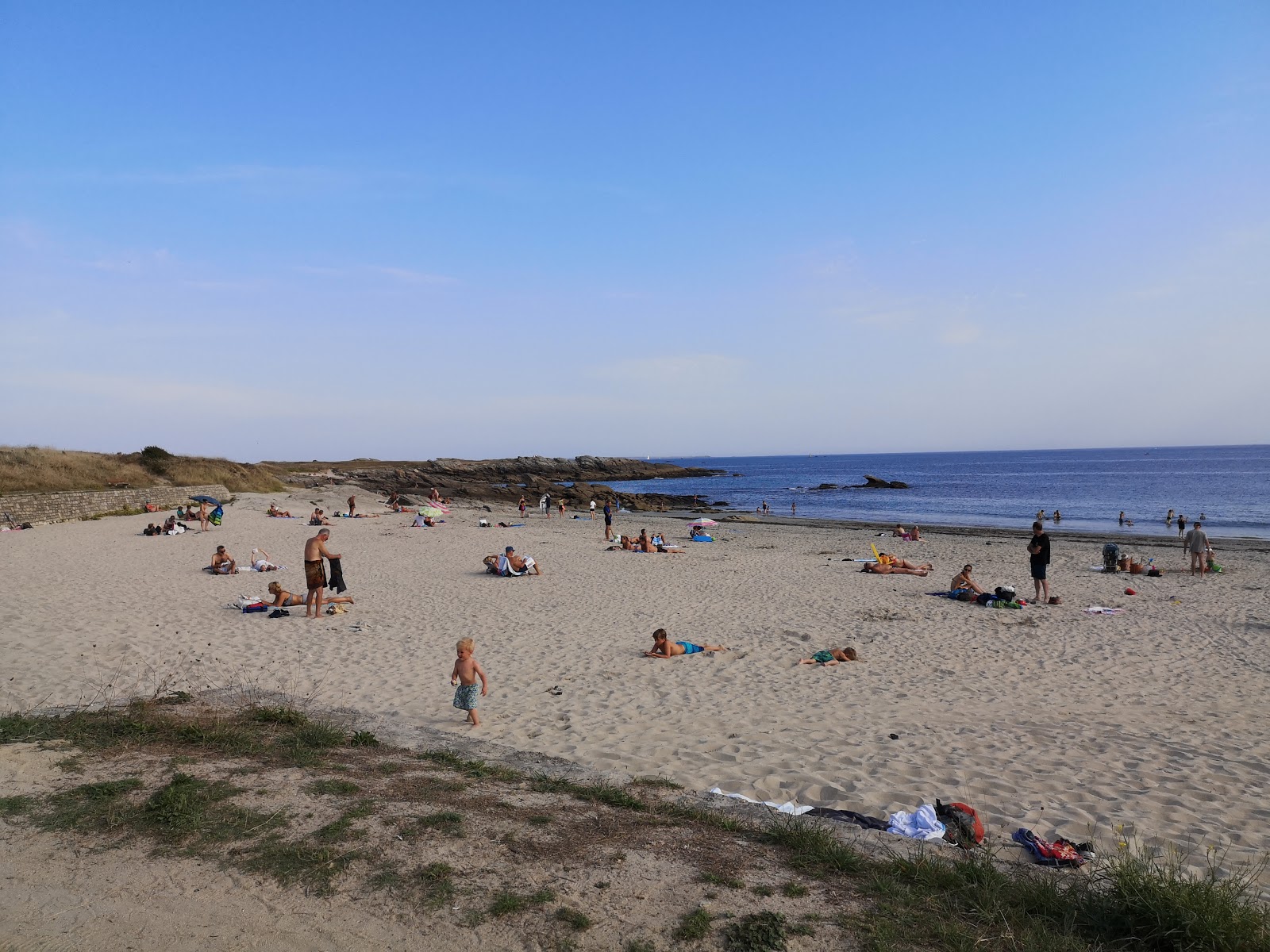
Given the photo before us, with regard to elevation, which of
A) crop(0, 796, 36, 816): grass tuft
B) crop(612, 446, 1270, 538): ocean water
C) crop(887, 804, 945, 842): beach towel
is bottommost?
crop(612, 446, 1270, 538): ocean water

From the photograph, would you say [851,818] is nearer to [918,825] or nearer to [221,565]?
[918,825]

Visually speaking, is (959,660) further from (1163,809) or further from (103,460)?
(103,460)

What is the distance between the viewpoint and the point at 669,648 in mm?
10750

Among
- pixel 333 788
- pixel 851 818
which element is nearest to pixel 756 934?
pixel 851 818

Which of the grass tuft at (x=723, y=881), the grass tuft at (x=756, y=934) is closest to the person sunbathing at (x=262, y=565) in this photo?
the grass tuft at (x=723, y=881)

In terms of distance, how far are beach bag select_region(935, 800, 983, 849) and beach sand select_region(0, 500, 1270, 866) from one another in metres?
0.37

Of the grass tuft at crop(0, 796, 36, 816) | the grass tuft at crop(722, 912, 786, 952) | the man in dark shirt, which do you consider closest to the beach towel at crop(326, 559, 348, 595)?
the grass tuft at crop(0, 796, 36, 816)

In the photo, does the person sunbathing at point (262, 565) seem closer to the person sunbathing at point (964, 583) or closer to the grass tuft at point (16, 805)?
the grass tuft at point (16, 805)

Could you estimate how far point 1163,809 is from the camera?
5.55 m

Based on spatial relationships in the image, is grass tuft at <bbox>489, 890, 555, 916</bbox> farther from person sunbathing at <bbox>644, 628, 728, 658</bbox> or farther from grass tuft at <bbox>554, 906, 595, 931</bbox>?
person sunbathing at <bbox>644, 628, 728, 658</bbox>

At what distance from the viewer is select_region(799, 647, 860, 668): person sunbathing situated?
34.2 feet

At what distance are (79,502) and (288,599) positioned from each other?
1927 centimetres

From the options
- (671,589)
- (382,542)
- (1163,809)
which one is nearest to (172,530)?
(382,542)

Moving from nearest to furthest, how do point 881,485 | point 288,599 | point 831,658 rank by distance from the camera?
point 831,658, point 288,599, point 881,485
